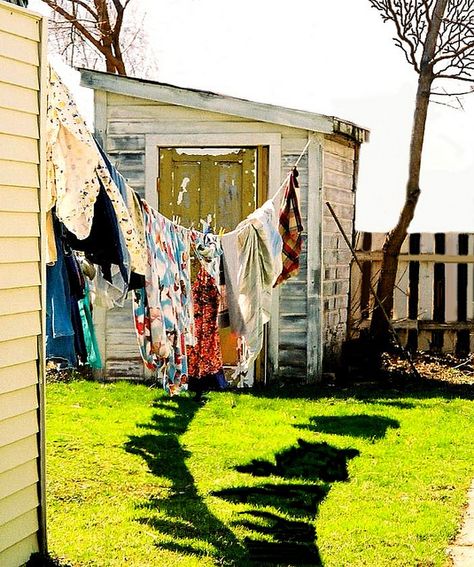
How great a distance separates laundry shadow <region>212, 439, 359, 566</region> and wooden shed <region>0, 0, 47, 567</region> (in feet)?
4.28

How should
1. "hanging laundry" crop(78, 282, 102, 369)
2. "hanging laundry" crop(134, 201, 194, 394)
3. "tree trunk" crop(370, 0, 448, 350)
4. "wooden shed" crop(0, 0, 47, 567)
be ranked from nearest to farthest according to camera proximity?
1. "wooden shed" crop(0, 0, 47, 567)
2. "hanging laundry" crop(78, 282, 102, 369)
3. "hanging laundry" crop(134, 201, 194, 394)
4. "tree trunk" crop(370, 0, 448, 350)

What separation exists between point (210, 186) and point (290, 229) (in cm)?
185

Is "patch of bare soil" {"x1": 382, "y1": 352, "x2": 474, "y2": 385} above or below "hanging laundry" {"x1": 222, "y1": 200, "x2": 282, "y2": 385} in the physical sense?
below

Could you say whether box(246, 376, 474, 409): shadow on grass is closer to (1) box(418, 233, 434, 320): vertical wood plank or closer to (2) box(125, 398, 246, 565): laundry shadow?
(2) box(125, 398, 246, 565): laundry shadow

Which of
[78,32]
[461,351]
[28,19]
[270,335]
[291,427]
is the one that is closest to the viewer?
[28,19]

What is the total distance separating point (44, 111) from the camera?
5531 mm

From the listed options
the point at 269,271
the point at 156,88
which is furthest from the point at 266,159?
the point at 269,271

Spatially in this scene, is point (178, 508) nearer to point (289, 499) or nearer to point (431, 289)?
point (289, 499)

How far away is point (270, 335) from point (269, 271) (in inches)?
87.9

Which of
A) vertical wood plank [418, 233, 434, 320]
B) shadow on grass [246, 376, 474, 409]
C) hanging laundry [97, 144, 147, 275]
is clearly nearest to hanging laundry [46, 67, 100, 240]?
hanging laundry [97, 144, 147, 275]

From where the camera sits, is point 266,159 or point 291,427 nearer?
point 291,427

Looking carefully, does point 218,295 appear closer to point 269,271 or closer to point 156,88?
point 269,271

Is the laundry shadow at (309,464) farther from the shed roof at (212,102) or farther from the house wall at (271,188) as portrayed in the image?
the shed roof at (212,102)

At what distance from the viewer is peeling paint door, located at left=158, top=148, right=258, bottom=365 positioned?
11.8 metres
